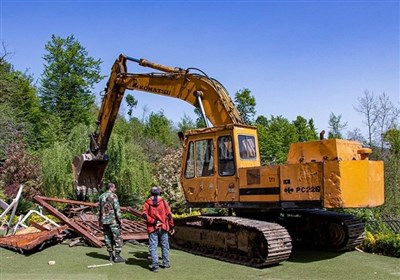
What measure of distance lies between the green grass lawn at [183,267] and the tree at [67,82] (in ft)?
78.3

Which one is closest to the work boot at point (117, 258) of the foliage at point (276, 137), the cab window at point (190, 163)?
the cab window at point (190, 163)

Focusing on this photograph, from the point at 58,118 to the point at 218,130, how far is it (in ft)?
77.6

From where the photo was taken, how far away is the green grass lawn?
8508 mm

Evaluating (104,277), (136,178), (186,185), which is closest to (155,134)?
(136,178)

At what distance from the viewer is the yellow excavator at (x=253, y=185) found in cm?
894

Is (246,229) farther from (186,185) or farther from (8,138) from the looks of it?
(8,138)

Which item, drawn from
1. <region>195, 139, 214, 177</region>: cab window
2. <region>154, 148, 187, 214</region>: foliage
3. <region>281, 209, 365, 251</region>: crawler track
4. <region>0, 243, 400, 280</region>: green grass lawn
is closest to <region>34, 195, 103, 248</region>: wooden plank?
<region>0, 243, 400, 280</region>: green grass lawn

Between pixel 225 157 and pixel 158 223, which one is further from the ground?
pixel 225 157

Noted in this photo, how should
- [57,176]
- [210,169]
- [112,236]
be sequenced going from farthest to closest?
1. [57,176]
2. [210,169]
3. [112,236]

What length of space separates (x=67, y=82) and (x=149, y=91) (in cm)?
2311

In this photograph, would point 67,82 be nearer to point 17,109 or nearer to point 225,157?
point 17,109

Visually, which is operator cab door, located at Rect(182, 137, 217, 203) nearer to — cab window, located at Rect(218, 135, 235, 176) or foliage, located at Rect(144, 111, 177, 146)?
cab window, located at Rect(218, 135, 235, 176)

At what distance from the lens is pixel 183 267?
9242 millimetres

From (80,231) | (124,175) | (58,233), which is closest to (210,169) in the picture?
(80,231)
